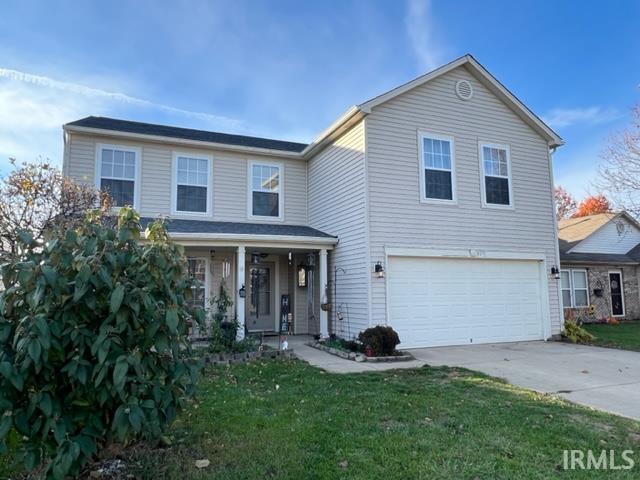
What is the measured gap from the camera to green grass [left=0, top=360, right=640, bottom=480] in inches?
126

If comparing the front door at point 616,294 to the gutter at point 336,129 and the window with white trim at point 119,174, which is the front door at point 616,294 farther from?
the window with white trim at point 119,174

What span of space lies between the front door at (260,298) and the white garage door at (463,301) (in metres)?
4.24

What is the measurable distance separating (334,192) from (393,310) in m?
3.52

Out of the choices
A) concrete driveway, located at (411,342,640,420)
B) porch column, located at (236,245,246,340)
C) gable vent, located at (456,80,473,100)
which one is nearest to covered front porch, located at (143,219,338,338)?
porch column, located at (236,245,246,340)

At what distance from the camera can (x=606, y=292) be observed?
16344mm

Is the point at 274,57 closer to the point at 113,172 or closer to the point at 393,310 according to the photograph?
the point at 113,172

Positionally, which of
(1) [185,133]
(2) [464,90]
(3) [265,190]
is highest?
(2) [464,90]

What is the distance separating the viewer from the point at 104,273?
2691mm

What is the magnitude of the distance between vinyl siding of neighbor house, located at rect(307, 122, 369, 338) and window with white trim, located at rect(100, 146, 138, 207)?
5.02 metres

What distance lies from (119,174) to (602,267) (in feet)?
58.1

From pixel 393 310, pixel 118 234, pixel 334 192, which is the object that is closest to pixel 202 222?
pixel 334 192

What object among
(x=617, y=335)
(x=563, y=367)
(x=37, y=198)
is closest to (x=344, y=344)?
(x=563, y=367)

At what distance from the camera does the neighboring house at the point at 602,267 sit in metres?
15.9

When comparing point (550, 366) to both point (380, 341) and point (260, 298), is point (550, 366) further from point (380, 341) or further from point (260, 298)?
point (260, 298)
